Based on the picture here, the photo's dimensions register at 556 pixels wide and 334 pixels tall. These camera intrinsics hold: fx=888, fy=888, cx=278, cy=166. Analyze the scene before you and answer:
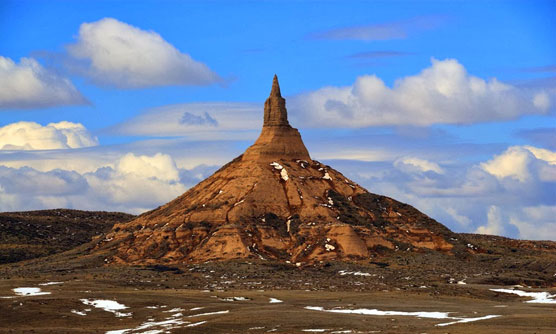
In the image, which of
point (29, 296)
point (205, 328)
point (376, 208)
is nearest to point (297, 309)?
point (205, 328)

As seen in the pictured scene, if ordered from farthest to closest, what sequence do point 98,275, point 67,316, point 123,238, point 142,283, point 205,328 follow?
point 123,238 → point 98,275 → point 142,283 → point 67,316 → point 205,328

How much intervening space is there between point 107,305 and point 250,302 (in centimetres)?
1588

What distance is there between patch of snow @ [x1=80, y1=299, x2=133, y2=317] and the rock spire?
82727 millimetres

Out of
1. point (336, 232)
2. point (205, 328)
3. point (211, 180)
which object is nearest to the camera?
point (205, 328)

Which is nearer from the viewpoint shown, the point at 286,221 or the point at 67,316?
the point at 67,316

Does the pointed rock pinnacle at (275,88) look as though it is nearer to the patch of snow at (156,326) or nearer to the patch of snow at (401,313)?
the patch of snow at (401,313)

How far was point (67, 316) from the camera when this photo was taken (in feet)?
273

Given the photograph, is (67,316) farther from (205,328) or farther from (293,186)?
(293,186)

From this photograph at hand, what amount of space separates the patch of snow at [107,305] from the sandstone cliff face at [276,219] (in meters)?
54.1

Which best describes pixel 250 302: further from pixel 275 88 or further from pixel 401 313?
pixel 275 88

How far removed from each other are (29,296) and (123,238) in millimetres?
69470

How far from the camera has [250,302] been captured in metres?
97.7

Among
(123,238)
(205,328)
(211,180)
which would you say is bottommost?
(205,328)

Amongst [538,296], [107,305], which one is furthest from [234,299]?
[538,296]
